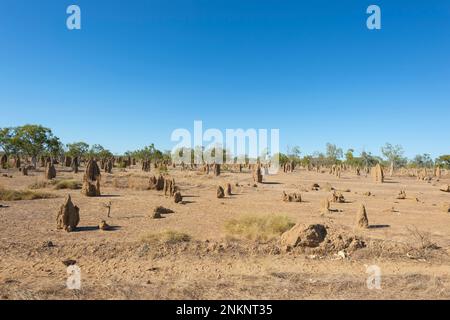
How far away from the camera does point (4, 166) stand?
43656 millimetres

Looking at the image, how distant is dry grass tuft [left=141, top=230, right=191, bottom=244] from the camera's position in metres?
9.89

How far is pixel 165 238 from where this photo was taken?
32.8 feet

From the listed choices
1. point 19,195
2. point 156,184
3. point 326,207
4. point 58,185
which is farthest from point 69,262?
point 58,185

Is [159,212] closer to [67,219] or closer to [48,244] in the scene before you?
[67,219]

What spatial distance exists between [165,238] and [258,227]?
3.26 metres

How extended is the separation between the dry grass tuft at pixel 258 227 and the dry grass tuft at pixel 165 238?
186 centimetres

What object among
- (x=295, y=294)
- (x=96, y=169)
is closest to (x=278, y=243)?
(x=295, y=294)

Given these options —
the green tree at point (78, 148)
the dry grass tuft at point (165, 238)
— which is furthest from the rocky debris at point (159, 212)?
the green tree at point (78, 148)

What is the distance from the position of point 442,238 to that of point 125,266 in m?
10.5

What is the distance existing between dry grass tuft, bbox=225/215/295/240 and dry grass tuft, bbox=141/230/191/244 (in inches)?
73.3

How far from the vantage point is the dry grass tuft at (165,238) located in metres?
9.89

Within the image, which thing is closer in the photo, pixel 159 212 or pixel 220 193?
pixel 159 212

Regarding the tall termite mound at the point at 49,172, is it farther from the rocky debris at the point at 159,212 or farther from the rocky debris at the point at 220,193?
the rocky debris at the point at 159,212
